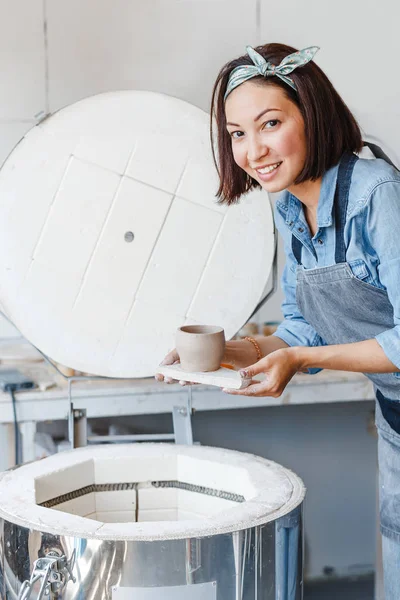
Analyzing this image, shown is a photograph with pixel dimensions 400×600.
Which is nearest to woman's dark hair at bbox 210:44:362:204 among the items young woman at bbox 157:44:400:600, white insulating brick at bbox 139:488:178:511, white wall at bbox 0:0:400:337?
young woman at bbox 157:44:400:600

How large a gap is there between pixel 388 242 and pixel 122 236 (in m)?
0.82

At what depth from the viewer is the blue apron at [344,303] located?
5.23 ft

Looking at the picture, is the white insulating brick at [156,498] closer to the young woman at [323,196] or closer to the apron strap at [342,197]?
the young woman at [323,196]

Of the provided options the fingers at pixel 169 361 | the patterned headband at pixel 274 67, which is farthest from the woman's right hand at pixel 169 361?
the patterned headband at pixel 274 67

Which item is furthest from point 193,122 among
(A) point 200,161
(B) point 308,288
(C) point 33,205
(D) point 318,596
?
(D) point 318,596

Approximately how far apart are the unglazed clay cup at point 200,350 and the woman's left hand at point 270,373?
90 mm

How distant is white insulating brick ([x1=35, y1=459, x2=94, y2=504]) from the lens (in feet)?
5.67

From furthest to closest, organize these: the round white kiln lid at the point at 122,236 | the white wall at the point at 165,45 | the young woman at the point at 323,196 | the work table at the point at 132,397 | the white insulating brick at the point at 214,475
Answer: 1. the white wall at the point at 165,45
2. the work table at the point at 132,397
3. the round white kiln lid at the point at 122,236
4. the white insulating brick at the point at 214,475
5. the young woman at the point at 323,196

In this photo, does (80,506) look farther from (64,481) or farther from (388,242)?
(388,242)

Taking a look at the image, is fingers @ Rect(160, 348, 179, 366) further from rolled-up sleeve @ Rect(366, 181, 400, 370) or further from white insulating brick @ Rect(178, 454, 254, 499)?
rolled-up sleeve @ Rect(366, 181, 400, 370)

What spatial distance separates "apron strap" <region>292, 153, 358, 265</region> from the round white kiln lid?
0.48 meters

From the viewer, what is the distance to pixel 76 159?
1992 millimetres

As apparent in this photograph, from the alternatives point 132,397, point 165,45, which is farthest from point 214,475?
point 165,45

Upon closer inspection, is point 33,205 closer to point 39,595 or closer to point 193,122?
point 193,122
